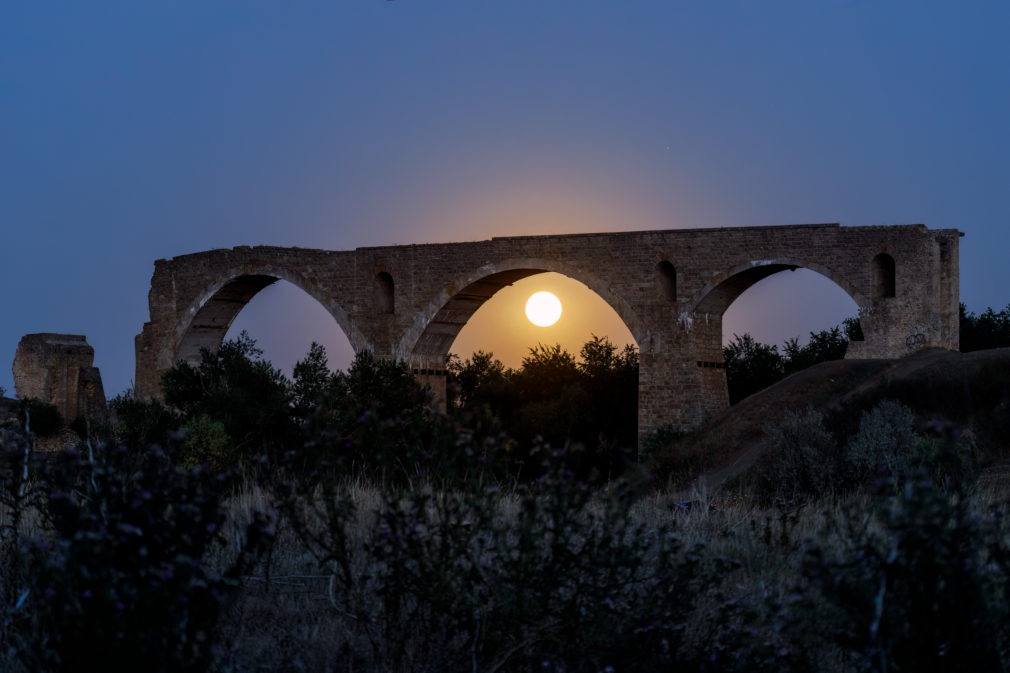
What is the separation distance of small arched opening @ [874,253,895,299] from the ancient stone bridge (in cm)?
2

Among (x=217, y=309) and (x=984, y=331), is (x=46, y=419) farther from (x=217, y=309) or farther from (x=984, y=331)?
(x=984, y=331)

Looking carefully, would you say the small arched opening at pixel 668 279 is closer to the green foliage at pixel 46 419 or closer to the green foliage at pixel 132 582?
the green foliage at pixel 46 419

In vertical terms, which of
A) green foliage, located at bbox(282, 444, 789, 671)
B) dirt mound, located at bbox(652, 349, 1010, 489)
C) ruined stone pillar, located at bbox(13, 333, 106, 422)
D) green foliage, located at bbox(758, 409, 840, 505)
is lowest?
green foliage, located at bbox(282, 444, 789, 671)

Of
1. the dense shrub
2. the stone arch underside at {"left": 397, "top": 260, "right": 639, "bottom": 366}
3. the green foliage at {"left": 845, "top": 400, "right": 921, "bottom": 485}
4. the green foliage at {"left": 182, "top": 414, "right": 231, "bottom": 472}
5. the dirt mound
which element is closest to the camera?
the dense shrub

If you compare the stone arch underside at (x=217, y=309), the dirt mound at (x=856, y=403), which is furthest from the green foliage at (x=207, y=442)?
the stone arch underside at (x=217, y=309)

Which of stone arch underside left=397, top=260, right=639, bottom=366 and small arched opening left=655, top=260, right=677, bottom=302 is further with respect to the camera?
stone arch underside left=397, top=260, right=639, bottom=366

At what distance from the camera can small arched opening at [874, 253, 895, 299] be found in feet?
61.8

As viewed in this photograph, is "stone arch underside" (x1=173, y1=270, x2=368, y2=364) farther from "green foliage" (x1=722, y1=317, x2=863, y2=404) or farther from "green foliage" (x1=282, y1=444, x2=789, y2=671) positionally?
"green foliage" (x1=282, y1=444, x2=789, y2=671)

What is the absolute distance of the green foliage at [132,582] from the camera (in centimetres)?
279

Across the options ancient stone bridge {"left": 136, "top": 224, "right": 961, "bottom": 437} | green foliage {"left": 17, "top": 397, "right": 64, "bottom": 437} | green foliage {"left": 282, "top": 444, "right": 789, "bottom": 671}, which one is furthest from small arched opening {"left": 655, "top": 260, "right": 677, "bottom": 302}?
green foliage {"left": 282, "top": 444, "right": 789, "bottom": 671}

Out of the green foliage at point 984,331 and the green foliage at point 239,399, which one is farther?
the green foliage at point 984,331

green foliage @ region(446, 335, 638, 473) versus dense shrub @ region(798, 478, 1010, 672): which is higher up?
green foliage @ region(446, 335, 638, 473)

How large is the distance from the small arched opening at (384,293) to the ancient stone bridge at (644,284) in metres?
0.03

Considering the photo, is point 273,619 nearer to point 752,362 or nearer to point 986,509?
point 986,509
